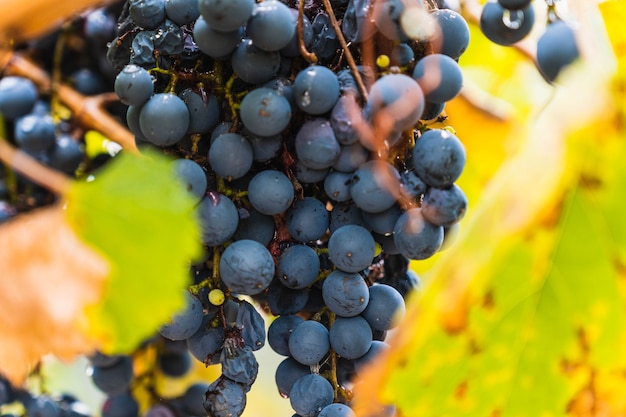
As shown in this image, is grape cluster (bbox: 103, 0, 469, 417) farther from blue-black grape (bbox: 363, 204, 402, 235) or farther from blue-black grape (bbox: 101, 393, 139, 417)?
Result: blue-black grape (bbox: 101, 393, 139, 417)

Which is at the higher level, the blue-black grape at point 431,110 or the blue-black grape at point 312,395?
the blue-black grape at point 431,110

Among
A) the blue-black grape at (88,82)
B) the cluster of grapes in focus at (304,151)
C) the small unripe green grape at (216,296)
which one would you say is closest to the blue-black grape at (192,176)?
the cluster of grapes in focus at (304,151)

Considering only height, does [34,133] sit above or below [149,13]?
below

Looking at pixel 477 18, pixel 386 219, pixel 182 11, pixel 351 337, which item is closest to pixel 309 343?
pixel 351 337

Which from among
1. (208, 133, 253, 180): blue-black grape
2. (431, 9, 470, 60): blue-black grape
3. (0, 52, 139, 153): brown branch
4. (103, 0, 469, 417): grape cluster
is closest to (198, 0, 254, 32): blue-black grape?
(103, 0, 469, 417): grape cluster

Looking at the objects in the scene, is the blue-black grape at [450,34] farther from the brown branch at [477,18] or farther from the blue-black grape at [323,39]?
the brown branch at [477,18]

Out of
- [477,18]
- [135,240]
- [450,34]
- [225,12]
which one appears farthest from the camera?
[477,18]

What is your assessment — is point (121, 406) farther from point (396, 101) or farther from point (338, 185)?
point (396, 101)
